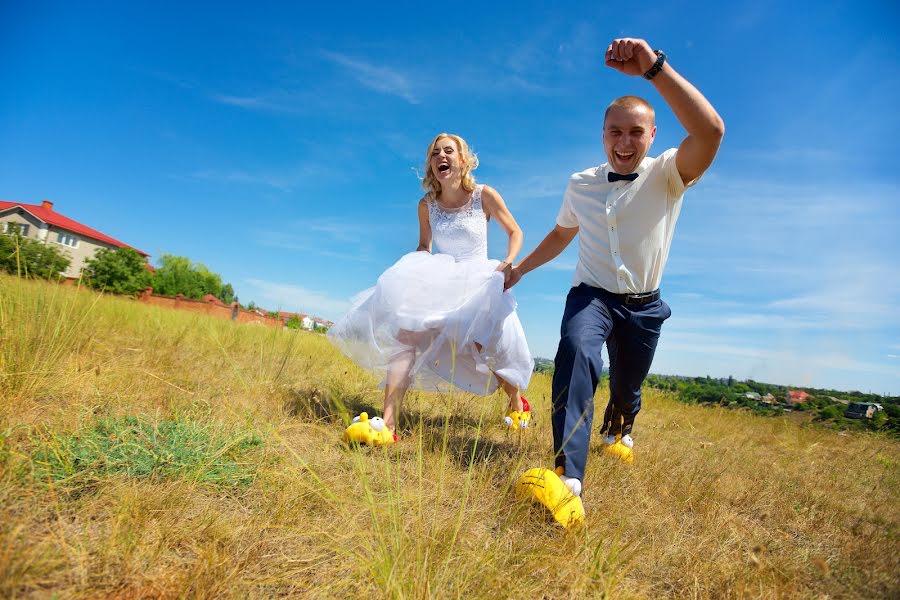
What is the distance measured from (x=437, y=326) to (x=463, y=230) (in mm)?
1100

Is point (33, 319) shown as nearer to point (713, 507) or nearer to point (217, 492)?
point (217, 492)

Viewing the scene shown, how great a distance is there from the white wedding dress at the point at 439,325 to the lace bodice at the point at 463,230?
0.73ft

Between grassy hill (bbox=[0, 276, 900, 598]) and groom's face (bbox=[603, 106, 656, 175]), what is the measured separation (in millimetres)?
1741

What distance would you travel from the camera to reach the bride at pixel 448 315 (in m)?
3.12

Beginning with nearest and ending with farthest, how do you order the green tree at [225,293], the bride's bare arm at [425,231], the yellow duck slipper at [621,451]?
1. the yellow duck slipper at [621,451]
2. the bride's bare arm at [425,231]
3. the green tree at [225,293]

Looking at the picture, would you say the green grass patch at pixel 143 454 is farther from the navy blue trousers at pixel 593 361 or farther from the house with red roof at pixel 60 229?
the house with red roof at pixel 60 229

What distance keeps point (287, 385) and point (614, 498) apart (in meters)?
2.79

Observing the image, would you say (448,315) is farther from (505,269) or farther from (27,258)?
(27,258)

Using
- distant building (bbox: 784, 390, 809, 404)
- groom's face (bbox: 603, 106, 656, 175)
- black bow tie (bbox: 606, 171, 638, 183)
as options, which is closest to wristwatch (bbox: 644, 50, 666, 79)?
groom's face (bbox: 603, 106, 656, 175)

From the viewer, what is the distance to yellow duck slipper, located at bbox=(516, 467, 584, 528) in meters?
1.85

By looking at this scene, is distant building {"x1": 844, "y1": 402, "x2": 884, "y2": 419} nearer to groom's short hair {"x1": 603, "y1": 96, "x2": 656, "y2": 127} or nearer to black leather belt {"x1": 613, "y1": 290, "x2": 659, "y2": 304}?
black leather belt {"x1": 613, "y1": 290, "x2": 659, "y2": 304}

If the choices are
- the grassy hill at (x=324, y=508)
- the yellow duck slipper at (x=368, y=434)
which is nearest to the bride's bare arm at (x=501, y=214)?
the grassy hill at (x=324, y=508)

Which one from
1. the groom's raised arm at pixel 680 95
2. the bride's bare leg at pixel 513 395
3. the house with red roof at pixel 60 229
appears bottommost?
the bride's bare leg at pixel 513 395

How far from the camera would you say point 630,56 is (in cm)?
211
